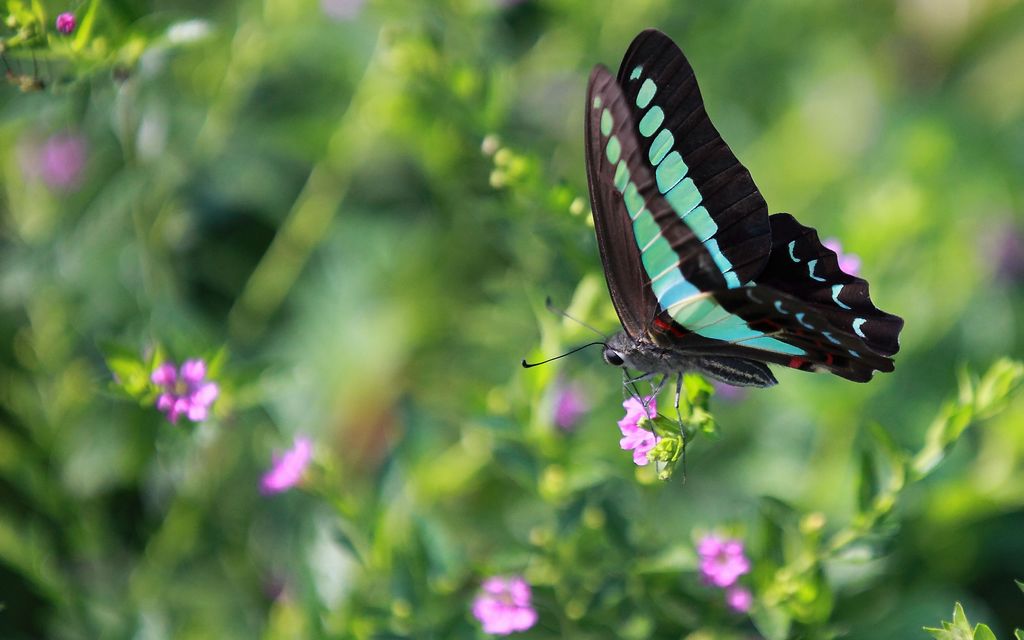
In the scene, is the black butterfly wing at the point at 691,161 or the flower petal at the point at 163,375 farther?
the flower petal at the point at 163,375

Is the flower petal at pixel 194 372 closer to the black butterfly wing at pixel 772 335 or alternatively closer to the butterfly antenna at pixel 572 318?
the butterfly antenna at pixel 572 318

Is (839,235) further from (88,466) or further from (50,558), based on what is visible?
(50,558)

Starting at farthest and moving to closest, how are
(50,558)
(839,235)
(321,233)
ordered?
(321,233) → (839,235) → (50,558)

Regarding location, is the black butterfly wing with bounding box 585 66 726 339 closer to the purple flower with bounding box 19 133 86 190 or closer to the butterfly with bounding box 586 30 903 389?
the butterfly with bounding box 586 30 903 389

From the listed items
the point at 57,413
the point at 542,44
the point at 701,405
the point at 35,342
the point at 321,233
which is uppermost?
the point at 542,44

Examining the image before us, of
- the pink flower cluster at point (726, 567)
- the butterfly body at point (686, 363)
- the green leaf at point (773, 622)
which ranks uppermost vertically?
the butterfly body at point (686, 363)

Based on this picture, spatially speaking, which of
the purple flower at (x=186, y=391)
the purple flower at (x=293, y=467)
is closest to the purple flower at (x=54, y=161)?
the purple flower at (x=186, y=391)

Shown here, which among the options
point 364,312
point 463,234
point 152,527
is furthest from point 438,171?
point 152,527
